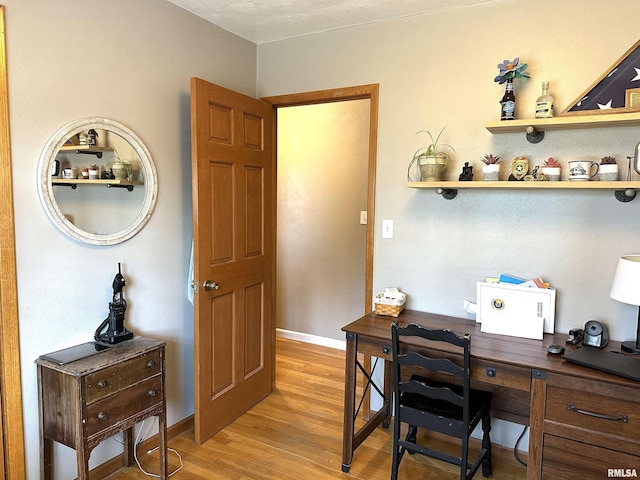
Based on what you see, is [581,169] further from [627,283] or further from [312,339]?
[312,339]

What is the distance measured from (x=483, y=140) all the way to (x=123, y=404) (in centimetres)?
227

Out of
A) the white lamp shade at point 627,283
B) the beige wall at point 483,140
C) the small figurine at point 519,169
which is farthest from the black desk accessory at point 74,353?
the white lamp shade at point 627,283

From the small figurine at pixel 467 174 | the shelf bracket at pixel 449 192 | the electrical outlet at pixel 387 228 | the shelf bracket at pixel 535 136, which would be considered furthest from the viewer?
the electrical outlet at pixel 387 228

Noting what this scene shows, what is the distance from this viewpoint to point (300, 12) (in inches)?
100

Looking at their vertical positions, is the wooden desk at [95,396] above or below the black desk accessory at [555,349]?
below

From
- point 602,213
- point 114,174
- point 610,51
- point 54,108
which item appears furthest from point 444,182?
point 54,108

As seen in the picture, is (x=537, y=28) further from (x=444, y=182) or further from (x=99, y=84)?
(x=99, y=84)

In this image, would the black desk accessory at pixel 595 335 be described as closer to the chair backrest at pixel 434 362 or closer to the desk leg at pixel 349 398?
the chair backrest at pixel 434 362

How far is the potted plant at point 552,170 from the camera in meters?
2.12

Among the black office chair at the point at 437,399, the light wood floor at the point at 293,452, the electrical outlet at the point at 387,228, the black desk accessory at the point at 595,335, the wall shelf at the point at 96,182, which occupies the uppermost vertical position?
the wall shelf at the point at 96,182

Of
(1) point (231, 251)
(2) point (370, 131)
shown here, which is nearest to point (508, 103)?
(2) point (370, 131)

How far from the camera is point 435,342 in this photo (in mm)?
2080

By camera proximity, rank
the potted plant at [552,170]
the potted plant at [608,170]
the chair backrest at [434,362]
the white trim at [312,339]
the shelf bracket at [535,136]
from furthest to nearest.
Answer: the white trim at [312,339] < the shelf bracket at [535,136] < the potted plant at [552,170] < the potted plant at [608,170] < the chair backrest at [434,362]

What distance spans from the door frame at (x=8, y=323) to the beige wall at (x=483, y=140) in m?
1.78
